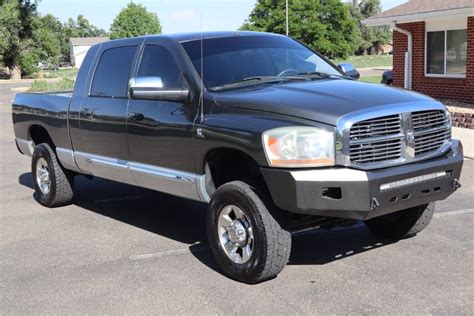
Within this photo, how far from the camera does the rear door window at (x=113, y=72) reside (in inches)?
235

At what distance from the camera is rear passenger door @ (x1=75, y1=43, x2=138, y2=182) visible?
19.2ft

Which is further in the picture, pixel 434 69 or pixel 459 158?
pixel 434 69

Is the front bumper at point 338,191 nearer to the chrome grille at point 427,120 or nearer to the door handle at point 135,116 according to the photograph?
the chrome grille at point 427,120

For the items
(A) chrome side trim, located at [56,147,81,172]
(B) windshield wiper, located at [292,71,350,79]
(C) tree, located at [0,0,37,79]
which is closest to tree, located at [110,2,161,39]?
(C) tree, located at [0,0,37,79]

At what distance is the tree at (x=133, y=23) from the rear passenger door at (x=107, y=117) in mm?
90645

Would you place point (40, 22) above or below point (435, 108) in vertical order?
above

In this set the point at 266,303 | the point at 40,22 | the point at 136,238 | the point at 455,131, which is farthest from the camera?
the point at 40,22

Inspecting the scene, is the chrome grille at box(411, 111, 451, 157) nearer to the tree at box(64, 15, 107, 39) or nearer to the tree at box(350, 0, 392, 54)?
the tree at box(350, 0, 392, 54)

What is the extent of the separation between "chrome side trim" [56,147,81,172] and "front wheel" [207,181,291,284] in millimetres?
2585

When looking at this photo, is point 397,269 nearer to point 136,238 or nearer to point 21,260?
point 136,238

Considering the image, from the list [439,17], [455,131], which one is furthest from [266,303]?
[439,17]

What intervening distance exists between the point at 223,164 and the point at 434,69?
13.7 meters

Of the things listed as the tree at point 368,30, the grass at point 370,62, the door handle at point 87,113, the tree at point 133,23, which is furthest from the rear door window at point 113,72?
the tree at point 368,30

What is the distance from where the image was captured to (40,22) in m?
59.3
